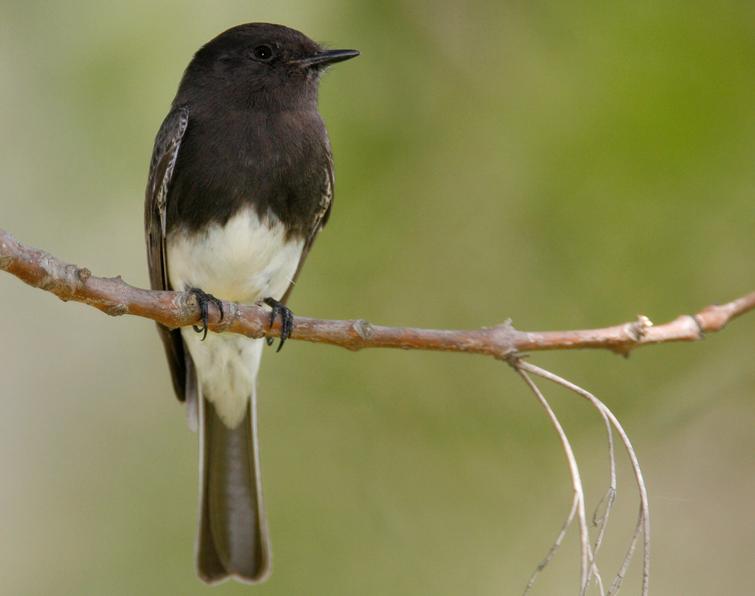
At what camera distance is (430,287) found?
15.7 ft

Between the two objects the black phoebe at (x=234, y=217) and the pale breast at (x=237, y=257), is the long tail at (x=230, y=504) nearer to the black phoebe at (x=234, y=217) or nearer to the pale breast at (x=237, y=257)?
the black phoebe at (x=234, y=217)

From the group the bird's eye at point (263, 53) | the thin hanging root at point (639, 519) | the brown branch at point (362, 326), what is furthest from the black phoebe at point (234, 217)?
the thin hanging root at point (639, 519)

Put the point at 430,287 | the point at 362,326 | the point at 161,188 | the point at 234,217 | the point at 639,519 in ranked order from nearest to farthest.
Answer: the point at 639,519
the point at 362,326
the point at 234,217
the point at 161,188
the point at 430,287

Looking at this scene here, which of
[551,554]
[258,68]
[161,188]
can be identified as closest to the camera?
[551,554]

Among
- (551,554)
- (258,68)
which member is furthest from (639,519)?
(258,68)

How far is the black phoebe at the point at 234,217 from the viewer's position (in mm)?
3869

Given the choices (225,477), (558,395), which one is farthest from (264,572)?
(558,395)

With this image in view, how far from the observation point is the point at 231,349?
173 inches

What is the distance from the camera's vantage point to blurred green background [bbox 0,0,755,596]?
12.8 ft

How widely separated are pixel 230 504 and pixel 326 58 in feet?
5.65

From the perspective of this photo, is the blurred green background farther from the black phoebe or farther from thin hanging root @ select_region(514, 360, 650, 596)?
thin hanging root @ select_region(514, 360, 650, 596)

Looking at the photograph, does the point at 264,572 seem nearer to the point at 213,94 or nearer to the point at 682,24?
the point at 213,94

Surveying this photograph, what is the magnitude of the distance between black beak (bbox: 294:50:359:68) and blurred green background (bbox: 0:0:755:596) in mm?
132

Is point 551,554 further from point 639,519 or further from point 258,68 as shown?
point 258,68
